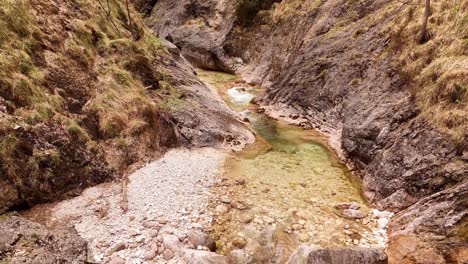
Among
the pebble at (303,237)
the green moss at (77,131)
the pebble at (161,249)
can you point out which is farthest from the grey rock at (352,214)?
the green moss at (77,131)

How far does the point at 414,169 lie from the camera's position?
1278 cm

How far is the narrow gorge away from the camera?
34.6 ft

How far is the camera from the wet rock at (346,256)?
952 centimetres

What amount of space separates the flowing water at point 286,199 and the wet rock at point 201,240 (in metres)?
A: 0.32

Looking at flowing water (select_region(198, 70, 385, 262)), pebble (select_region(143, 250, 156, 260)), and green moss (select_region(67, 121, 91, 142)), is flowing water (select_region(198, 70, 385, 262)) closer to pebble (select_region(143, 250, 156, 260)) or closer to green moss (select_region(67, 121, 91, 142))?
pebble (select_region(143, 250, 156, 260))

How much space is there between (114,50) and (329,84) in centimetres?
1357

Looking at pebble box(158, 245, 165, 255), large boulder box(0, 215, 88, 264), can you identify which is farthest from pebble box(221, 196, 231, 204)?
large boulder box(0, 215, 88, 264)

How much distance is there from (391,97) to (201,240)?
1195 centimetres

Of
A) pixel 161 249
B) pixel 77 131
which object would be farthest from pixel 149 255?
pixel 77 131

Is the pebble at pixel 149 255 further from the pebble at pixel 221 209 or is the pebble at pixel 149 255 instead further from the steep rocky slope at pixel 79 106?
the steep rocky slope at pixel 79 106

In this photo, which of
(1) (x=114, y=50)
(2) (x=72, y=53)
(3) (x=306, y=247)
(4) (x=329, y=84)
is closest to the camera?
(3) (x=306, y=247)

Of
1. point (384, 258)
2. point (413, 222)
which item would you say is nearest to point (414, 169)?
point (413, 222)

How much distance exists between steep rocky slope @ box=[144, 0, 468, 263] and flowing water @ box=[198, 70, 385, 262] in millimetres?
1063

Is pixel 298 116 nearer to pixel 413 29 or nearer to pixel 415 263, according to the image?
pixel 413 29
